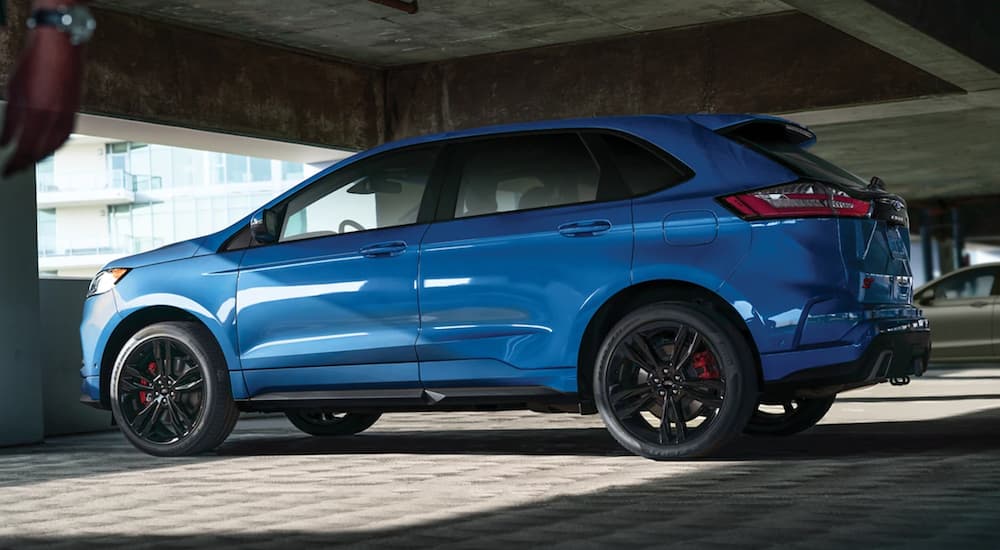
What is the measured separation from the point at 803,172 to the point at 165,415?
388cm

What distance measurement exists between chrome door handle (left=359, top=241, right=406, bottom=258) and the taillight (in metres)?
1.76

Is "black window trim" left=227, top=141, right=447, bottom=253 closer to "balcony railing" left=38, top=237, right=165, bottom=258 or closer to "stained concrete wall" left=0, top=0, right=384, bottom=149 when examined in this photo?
"balcony railing" left=38, top=237, right=165, bottom=258

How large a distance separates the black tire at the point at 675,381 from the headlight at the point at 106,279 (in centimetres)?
314

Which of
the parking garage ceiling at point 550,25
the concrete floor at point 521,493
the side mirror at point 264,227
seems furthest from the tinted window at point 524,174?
the parking garage ceiling at point 550,25

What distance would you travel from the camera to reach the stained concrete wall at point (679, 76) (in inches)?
524

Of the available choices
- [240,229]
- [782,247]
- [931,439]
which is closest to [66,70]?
[782,247]

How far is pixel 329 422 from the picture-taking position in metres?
9.16

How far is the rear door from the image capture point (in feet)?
59.4

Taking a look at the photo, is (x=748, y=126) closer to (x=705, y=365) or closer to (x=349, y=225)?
(x=705, y=365)

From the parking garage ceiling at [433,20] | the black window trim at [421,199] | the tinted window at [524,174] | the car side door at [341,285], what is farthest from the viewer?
the parking garage ceiling at [433,20]

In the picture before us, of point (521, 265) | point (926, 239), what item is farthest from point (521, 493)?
point (926, 239)

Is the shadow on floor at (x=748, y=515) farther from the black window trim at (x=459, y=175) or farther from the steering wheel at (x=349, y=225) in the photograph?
the steering wheel at (x=349, y=225)

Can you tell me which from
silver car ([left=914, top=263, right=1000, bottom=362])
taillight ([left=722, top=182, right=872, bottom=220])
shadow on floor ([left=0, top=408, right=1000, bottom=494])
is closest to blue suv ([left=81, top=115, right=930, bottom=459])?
taillight ([left=722, top=182, right=872, bottom=220])

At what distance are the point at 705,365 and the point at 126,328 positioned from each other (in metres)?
3.61
